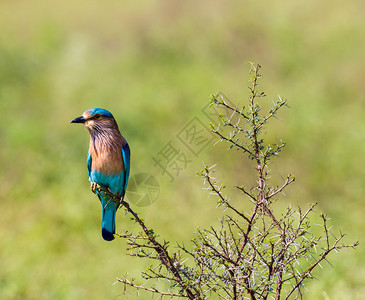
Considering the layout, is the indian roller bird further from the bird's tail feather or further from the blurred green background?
the blurred green background

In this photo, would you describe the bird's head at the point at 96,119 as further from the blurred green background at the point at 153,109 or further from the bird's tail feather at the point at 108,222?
the blurred green background at the point at 153,109

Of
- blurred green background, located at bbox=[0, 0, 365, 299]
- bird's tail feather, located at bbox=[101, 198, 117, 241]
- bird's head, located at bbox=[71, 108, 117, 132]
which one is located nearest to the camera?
bird's tail feather, located at bbox=[101, 198, 117, 241]

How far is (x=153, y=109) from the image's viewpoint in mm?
7656

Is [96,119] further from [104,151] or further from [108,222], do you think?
[108,222]

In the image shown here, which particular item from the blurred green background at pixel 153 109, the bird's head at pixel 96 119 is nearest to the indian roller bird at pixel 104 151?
the bird's head at pixel 96 119

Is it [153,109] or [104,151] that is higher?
[153,109]

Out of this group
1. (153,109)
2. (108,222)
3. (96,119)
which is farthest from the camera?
(153,109)

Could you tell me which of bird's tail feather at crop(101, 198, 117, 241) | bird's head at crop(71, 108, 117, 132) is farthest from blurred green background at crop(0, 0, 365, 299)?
bird's head at crop(71, 108, 117, 132)

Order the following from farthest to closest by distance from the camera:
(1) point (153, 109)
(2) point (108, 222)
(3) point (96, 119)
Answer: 1. (1) point (153, 109)
2. (3) point (96, 119)
3. (2) point (108, 222)

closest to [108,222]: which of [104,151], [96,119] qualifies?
[104,151]

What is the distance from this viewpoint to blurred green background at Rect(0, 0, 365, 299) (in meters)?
5.75

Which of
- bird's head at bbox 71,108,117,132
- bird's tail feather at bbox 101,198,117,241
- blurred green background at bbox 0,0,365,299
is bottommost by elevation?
bird's tail feather at bbox 101,198,117,241

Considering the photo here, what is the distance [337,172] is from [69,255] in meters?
3.80

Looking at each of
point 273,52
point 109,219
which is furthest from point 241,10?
point 109,219
